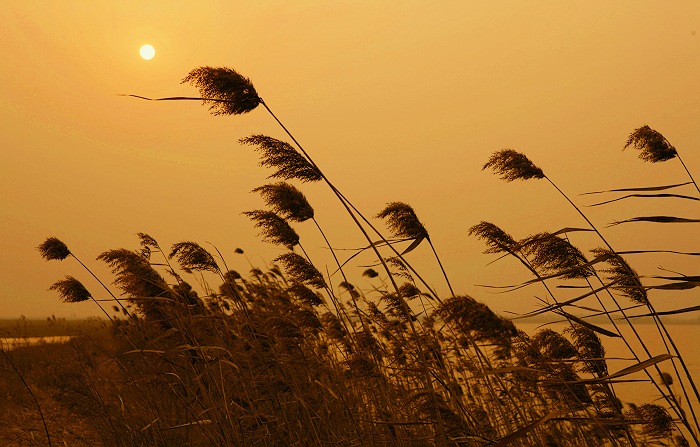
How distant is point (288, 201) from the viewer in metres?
3.16

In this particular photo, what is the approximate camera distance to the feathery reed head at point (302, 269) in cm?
412

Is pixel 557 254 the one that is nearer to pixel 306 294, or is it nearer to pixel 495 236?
pixel 495 236

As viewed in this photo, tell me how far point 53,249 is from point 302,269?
228 centimetres

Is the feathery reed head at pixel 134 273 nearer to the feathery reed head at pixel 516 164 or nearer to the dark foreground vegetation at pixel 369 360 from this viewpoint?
the dark foreground vegetation at pixel 369 360

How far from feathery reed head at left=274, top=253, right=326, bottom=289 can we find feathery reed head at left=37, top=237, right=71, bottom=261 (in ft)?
6.80

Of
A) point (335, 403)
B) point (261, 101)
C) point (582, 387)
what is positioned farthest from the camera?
point (335, 403)

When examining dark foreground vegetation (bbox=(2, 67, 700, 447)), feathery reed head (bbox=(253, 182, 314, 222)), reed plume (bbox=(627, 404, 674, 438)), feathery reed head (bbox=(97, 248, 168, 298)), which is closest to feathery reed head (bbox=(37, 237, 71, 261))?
dark foreground vegetation (bbox=(2, 67, 700, 447))

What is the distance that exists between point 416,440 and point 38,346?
1007 centimetres

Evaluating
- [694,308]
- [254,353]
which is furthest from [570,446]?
[694,308]

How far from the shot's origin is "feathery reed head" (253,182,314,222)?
10.2 feet

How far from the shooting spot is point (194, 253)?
13.5 feet

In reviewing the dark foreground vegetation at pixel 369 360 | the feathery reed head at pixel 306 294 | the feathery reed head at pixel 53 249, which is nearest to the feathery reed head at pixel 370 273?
the dark foreground vegetation at pixel 369 360

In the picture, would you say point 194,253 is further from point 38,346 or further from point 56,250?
point 38,346

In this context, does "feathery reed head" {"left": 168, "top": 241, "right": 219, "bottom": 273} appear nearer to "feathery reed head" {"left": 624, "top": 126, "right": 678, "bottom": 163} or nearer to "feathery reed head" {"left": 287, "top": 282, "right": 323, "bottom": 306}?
"feathery reed head" {"left": 287, "top": 282, "right": 323, "bottom": 306}
